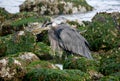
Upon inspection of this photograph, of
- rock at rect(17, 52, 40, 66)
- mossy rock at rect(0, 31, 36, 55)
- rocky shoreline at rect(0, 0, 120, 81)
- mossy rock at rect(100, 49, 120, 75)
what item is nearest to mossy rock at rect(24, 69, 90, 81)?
rocky shoreline at rect(0, 0, 120, 81)

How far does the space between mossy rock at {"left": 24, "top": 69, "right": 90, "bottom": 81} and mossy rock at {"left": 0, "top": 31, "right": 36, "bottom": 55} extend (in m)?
3.26

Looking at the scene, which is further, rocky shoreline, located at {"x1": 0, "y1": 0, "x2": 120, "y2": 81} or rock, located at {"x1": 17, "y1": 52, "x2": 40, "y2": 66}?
rock, located at {"x1": 17, "y1": 52, "x2": 40, "y2": 66}

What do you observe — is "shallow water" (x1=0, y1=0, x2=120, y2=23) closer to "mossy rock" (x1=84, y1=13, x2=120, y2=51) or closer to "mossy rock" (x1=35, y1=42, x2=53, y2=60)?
"mossy rock" (x1=84, y1=13, x2=120, y2=51)

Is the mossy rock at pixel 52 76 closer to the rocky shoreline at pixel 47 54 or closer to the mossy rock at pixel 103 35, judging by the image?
the rocky shoreline at pixel 47 54

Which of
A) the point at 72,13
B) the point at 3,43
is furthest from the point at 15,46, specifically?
the point at 72,13

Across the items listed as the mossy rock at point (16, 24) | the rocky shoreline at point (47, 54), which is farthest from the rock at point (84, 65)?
the mossy rock at point (16, 24)

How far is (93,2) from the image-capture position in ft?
93.0

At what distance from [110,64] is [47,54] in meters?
3.10

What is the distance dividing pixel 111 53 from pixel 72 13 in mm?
12874

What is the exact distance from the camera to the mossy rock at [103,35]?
1360cm

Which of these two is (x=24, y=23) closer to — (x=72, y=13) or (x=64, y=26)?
(x=64, y=26)

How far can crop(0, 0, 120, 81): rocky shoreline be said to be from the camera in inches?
366

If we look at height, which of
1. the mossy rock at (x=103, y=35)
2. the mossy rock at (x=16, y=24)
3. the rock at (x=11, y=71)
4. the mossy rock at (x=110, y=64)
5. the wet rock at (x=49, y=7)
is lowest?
the wet rock at (x=49, y=7)

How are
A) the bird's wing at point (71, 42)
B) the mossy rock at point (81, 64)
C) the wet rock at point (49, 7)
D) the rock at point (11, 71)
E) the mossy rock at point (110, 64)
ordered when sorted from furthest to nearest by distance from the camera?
the wet rock at point (49, 7) < the bird's wing at point (71, 42) < the mossy rock at point (81, 64) < the mossy rock at point (110, 64) < the rock at point (11, 71)
